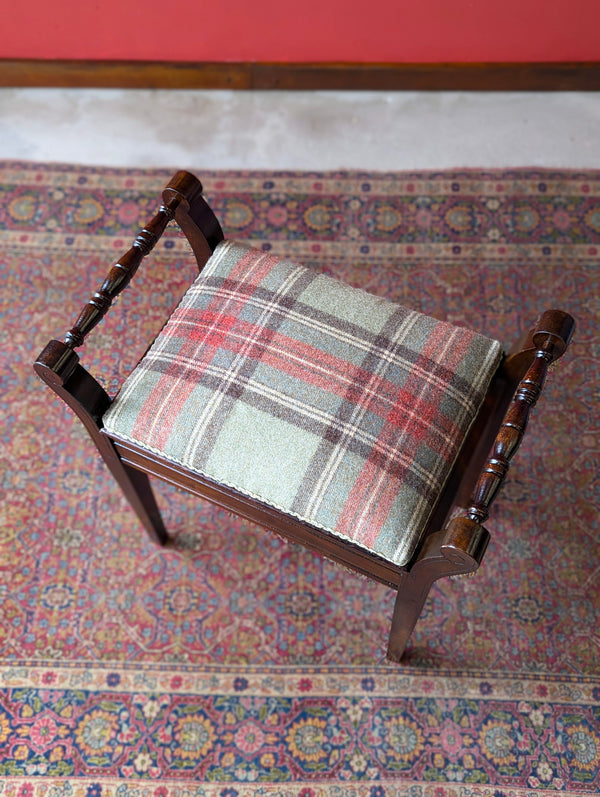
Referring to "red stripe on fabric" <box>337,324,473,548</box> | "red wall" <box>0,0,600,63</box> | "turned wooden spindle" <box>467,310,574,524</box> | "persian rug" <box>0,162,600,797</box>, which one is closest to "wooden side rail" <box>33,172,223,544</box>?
"persian rug" <box>0,162,600,797</box>

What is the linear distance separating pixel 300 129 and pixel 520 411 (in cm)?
132

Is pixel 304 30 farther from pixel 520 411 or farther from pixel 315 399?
pixel 520 411

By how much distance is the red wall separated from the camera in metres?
1.95

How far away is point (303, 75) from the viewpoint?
2104mm

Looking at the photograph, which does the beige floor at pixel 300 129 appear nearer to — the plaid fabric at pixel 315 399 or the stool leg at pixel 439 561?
the plaid fabric at pixel 315 399

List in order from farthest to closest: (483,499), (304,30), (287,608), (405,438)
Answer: (304,30), (287,608), (405,438), (483,499)

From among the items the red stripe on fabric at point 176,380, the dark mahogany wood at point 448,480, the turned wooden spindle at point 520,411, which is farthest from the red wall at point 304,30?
the turned wooden spindle at point 520,411

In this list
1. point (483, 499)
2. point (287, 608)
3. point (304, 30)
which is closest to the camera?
point (483, 499)

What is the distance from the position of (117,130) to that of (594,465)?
150 centimetres

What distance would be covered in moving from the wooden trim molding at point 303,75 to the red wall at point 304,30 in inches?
0.9

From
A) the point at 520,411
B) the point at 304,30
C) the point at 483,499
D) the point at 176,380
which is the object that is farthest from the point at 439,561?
the point at 304,30

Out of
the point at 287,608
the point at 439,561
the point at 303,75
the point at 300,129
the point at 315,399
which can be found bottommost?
the point at 287,608

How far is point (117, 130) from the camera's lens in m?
2.10

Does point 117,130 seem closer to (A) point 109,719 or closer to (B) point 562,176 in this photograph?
(B) point 562,176
